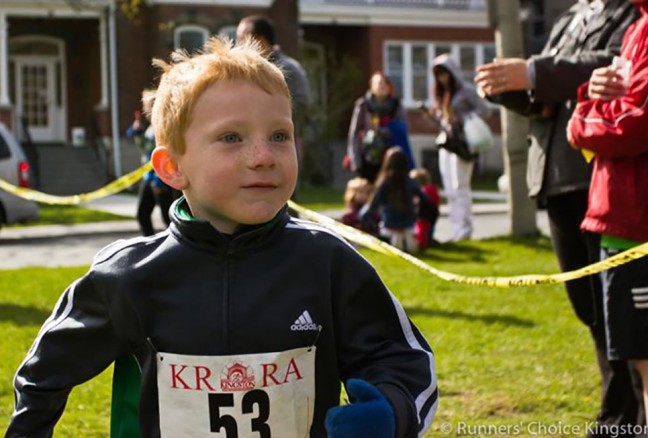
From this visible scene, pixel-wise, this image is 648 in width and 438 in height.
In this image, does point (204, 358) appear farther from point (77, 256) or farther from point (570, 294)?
point (77, 256)

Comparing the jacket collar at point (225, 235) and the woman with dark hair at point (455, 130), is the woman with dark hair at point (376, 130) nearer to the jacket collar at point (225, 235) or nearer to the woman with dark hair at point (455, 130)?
the woman with dark hair at point (455, 130)

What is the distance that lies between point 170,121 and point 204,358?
0.57m

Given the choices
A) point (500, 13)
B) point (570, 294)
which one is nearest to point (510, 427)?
point (570, 294)

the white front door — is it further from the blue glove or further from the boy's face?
the blue glove

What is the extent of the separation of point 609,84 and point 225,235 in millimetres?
1870

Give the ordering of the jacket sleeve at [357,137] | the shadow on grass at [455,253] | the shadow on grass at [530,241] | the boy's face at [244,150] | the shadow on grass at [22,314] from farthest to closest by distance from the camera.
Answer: the jacket sleeve at [357,137], the shadow on grass at [530,241], the shadow on grass at [455,253], the shadow on grass at [22,314], the boy's face at [244,150]

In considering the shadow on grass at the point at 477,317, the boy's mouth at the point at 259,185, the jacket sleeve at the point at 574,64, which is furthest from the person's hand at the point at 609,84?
the shadow on grass at the point at 477,317

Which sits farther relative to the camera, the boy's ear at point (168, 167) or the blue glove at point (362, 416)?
the boy's ear at point (168, 167)

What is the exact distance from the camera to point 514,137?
12828 millimetres

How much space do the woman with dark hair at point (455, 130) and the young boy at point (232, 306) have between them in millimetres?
10386

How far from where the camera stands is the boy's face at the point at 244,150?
2.77m

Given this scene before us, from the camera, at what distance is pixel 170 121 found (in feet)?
9.47

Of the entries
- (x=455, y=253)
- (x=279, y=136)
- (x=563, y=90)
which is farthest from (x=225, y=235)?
(x=455, y=253)

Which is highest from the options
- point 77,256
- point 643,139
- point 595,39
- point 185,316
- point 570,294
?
point 595,39
